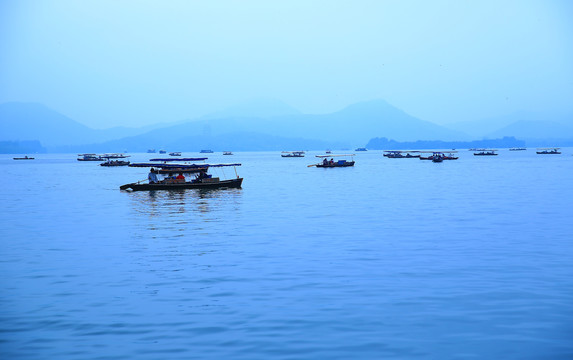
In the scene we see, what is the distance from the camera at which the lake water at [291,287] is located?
45.4 feet

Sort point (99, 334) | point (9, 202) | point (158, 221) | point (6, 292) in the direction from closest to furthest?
point (99, 334), point (6, 292), point (158, 221), point (9, 202)

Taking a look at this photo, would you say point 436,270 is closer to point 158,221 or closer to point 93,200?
point 158,221

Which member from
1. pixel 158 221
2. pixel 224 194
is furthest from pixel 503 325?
pixel 224 194

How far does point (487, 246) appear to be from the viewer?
26469 millimetres

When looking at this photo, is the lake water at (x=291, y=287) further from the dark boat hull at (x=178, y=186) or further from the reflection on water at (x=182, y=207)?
the dark boat hull at (x=178, y=186)

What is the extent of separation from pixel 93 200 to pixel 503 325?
4937cm

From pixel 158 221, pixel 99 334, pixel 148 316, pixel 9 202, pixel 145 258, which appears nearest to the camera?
pixel 99 334

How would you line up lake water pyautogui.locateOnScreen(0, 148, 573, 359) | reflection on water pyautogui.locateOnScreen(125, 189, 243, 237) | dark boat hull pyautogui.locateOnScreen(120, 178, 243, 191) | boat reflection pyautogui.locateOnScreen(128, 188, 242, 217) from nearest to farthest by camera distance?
lake water pyautogui.locateOnScreen(0, 148, 573, 359)
reflection on water pyautogui.locateOnScreen(125, 189, 243, 237)
boat reflection pyautogui.locateOnScreen(128, 188, 242, 217)
dark boat hull pyautogui.locateOnScreen(120, 178, 243, 191)

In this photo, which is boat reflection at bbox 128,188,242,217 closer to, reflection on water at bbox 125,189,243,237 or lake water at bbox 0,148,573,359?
reflection on water at bbox 125,189,243,237

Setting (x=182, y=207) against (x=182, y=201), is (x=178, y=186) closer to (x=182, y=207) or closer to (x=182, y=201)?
(x=182, y=201)

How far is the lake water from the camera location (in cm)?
1384

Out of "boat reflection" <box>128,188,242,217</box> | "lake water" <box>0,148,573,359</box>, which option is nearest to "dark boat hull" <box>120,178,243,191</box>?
"boat reflection" <box>128,188,242,217</box>

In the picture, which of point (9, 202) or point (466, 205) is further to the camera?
point (9, 202)

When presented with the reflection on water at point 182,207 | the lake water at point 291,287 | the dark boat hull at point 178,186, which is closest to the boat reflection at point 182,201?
the reflection on water at point 182,207
